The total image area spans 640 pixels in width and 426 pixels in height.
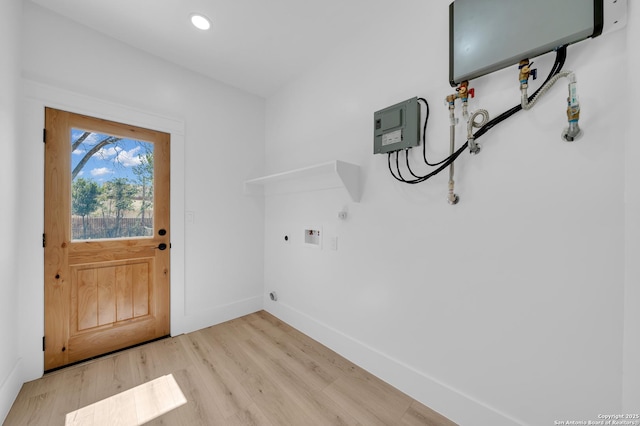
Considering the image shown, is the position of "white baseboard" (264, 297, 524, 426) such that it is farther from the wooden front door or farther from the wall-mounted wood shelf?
the wooden front door

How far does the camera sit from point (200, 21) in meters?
1.91

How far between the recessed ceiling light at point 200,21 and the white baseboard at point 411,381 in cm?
272

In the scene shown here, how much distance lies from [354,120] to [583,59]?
4.30 feet

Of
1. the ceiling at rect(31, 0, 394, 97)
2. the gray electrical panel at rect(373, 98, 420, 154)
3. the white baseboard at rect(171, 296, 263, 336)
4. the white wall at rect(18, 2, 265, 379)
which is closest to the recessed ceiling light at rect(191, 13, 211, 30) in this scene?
the ceiling at rect(31, 0, 394, 97)

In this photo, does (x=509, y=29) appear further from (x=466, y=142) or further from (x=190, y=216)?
(x=190, y=216)

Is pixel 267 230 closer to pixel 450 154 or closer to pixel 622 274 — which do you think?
pixel 450 154

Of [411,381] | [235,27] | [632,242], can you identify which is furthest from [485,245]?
[235,27]

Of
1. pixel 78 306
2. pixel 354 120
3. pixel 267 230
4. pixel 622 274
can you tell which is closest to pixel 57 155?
pixel 78 306

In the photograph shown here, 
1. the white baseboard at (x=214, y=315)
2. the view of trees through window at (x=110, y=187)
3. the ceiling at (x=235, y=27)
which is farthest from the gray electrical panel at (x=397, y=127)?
the white baseboard at (x=214, y=315)

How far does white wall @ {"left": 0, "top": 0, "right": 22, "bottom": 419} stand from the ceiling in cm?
52

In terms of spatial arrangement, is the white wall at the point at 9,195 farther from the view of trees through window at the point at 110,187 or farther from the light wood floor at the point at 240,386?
the view of trees through window at the point at 110,187

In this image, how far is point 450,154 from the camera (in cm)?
146

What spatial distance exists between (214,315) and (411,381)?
2070mm

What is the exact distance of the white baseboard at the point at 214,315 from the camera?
2456 mm
